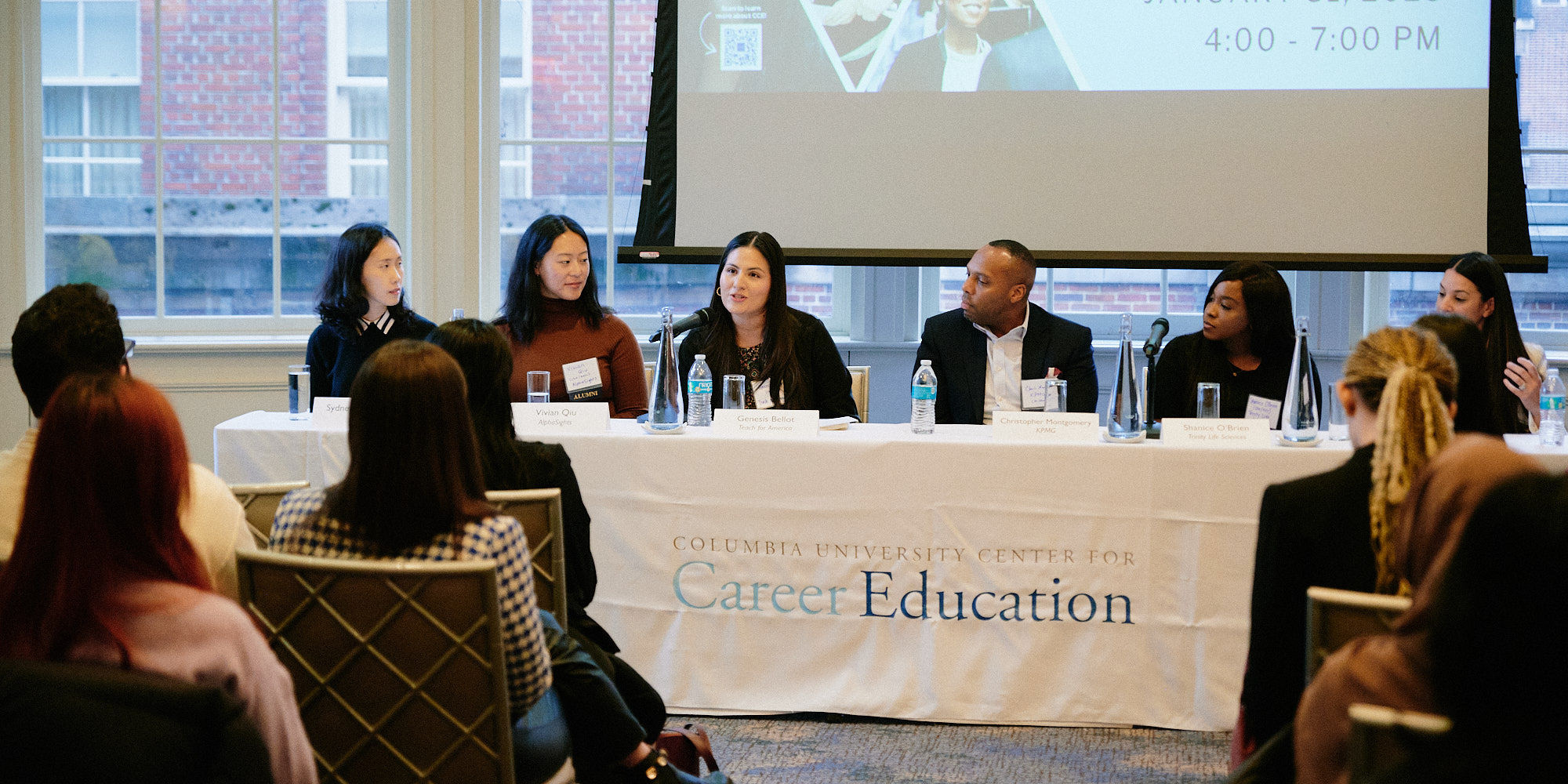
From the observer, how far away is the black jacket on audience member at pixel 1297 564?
1.61 m

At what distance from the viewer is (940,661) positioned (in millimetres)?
2771

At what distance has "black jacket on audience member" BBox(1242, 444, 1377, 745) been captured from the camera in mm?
1607

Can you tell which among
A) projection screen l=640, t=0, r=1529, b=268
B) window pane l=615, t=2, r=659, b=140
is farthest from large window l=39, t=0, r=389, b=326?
projection screen l=640, t=0, r=1529, b=268

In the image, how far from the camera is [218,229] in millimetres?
4469

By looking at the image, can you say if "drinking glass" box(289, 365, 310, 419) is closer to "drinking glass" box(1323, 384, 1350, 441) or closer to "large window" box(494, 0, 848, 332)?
"large window" box(494, 0, 848, 332)

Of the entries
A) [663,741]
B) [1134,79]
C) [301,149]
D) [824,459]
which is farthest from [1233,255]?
[301,149]

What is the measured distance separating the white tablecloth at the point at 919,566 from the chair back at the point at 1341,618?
1260 millimetres

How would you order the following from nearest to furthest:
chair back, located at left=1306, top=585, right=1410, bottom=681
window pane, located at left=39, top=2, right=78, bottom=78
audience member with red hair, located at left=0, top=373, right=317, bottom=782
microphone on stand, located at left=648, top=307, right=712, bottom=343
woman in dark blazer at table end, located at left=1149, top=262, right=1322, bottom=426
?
audience member with red hair, located at left=0, top=373, right=317, bottom=782 < chair back, located at left=1306, top=585, right=1410, bottom=681 < microphone on stand, located at left=648, top=307, right=712, bottom=343 < woman in dark blazer at table end, located at left=1149, top=262, right=1322, bottom=426 < window pane, located at left=39, top=2, right=78, bottom=78

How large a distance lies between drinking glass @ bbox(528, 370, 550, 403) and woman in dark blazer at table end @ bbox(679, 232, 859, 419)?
50 centimetres

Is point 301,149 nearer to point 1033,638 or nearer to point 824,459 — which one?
point 824,459

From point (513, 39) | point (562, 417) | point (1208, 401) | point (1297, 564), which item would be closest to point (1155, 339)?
point (1208, 401)

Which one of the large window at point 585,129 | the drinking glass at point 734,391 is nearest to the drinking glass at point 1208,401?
the drinking glass at point 734,391

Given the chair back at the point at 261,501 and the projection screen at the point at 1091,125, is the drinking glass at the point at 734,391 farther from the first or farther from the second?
the projection screen at the point at 1091,125

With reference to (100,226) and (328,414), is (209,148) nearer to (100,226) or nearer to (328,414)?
(100,226)
